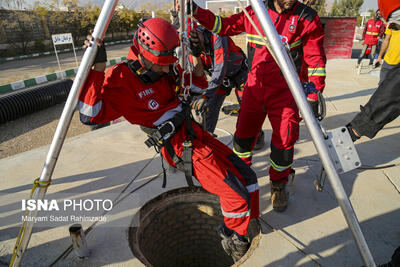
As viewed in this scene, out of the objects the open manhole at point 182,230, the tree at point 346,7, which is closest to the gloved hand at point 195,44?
the open manhole at point 182,230

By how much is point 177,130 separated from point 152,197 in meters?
1.08

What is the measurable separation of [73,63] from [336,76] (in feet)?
47.7

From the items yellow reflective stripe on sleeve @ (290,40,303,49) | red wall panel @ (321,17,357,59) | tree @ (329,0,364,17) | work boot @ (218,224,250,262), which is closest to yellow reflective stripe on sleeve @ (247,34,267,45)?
yellow reflective stripe on sleeve @ (290,40,303,49)

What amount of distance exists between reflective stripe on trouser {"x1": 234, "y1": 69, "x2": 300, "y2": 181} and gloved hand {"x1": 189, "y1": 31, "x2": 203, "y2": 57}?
2.21 feet

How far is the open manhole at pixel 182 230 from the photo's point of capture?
280 cm

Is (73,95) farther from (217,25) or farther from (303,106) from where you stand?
(217,25)

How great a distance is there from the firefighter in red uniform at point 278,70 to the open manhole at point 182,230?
0.76m

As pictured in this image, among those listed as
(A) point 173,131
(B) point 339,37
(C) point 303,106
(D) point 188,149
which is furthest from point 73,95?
(B) point 339,37

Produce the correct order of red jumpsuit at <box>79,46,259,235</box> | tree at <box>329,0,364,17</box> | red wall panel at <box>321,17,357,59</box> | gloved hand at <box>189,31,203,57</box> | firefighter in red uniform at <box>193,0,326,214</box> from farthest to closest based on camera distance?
tree at <box>329,0,364,17</box>
red wall panel at <box>321,17,357,59</box>
firefighter in red uniform at <box>193,0,326,214</box>
gloved hand at <box>189,31,203,57</box>
red jumpsuit at <box>79,46,259,235</box>

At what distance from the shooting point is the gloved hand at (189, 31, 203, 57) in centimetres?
234

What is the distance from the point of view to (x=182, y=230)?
3322 millimetres

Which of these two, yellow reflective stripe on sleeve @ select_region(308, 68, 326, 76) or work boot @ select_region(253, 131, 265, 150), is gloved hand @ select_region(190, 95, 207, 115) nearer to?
yellow reflective stripe on sleeve @ select_region(308, 68, 326, 76)

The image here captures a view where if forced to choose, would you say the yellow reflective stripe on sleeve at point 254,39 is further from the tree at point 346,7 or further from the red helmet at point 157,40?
the tree at point 346,7

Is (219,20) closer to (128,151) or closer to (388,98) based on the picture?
(388,98)
